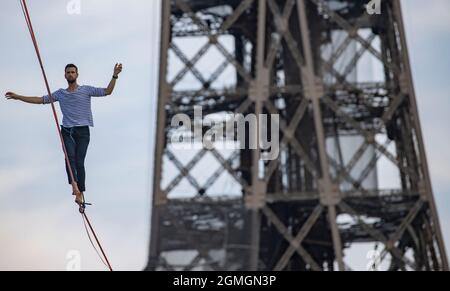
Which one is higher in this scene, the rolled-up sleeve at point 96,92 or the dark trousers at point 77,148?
the rolled-up sleeve at point 96,92

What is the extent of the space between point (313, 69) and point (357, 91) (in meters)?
1.27

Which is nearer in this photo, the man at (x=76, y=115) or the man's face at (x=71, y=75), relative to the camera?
the man's face at (x=71, y=75)

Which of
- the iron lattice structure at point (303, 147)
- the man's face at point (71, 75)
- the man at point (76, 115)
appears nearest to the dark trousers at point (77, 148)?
the man at point (76, 115)

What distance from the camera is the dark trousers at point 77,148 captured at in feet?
37.7

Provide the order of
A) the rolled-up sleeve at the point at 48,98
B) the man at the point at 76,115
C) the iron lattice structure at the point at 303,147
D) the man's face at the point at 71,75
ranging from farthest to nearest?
1. the iron lattice structure at the point at 303,147
2. the rolled-up sleeve at the point at 48,98
3. the man at the point at 76,115
4. the man's face at the point at 71,75

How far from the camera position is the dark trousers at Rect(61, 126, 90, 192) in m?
11.5

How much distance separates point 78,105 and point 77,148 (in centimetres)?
36

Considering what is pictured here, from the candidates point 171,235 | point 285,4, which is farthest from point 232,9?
point 171,235

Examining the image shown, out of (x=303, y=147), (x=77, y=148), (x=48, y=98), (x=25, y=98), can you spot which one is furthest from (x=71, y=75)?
(x=303, y=147)

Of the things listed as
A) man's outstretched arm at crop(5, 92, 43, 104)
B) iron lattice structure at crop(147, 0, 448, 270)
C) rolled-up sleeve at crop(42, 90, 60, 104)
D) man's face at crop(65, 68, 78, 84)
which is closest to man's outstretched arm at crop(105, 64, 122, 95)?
man's face at crop(65, 68, 78, 84)

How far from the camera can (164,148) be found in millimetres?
35219

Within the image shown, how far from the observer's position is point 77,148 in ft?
38.0

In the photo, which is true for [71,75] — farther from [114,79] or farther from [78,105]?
[114,79]

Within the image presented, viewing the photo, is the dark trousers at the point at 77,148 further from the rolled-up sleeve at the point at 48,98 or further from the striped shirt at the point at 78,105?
the rolled-up sleeve at the point at 48,98
